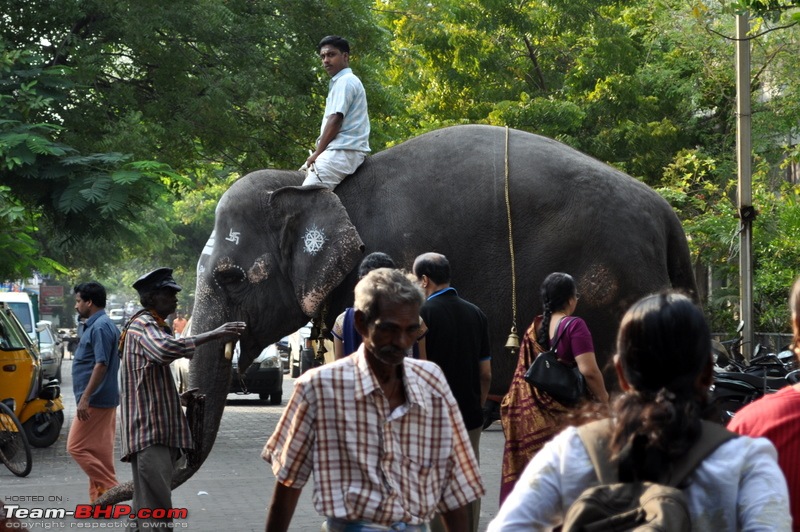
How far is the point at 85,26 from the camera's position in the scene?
17.0m

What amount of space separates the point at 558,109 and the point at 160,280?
14.8 meters

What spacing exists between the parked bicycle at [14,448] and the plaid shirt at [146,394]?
A: 17.9 feet

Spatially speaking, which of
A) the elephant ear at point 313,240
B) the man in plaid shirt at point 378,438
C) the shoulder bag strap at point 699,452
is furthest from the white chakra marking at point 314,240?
the shoulder bag strap at point 699,452

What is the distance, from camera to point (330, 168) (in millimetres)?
9320

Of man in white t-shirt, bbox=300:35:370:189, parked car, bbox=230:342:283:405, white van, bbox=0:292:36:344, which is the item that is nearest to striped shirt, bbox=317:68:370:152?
man in white t-shirt, bbox=300:35:370:189

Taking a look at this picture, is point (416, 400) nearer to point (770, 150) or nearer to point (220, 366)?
point (220, 366)

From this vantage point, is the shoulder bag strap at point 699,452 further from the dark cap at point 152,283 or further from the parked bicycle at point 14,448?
the parked bicycle at point 14,448

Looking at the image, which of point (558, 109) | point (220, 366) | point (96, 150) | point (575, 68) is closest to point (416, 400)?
point (220, 366)

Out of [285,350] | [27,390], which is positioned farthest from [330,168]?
[285,350]

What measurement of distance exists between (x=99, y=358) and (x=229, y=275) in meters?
1.21

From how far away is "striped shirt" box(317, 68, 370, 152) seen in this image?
9.27 metres

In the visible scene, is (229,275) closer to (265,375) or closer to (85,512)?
(85,512)

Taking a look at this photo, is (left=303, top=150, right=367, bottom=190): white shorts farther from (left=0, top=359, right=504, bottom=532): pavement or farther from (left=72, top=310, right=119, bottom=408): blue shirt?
(left=0, top=359, right=504, bottom=532): pavement

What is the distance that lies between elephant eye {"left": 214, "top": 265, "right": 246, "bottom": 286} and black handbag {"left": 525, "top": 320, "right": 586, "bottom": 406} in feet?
10.00
